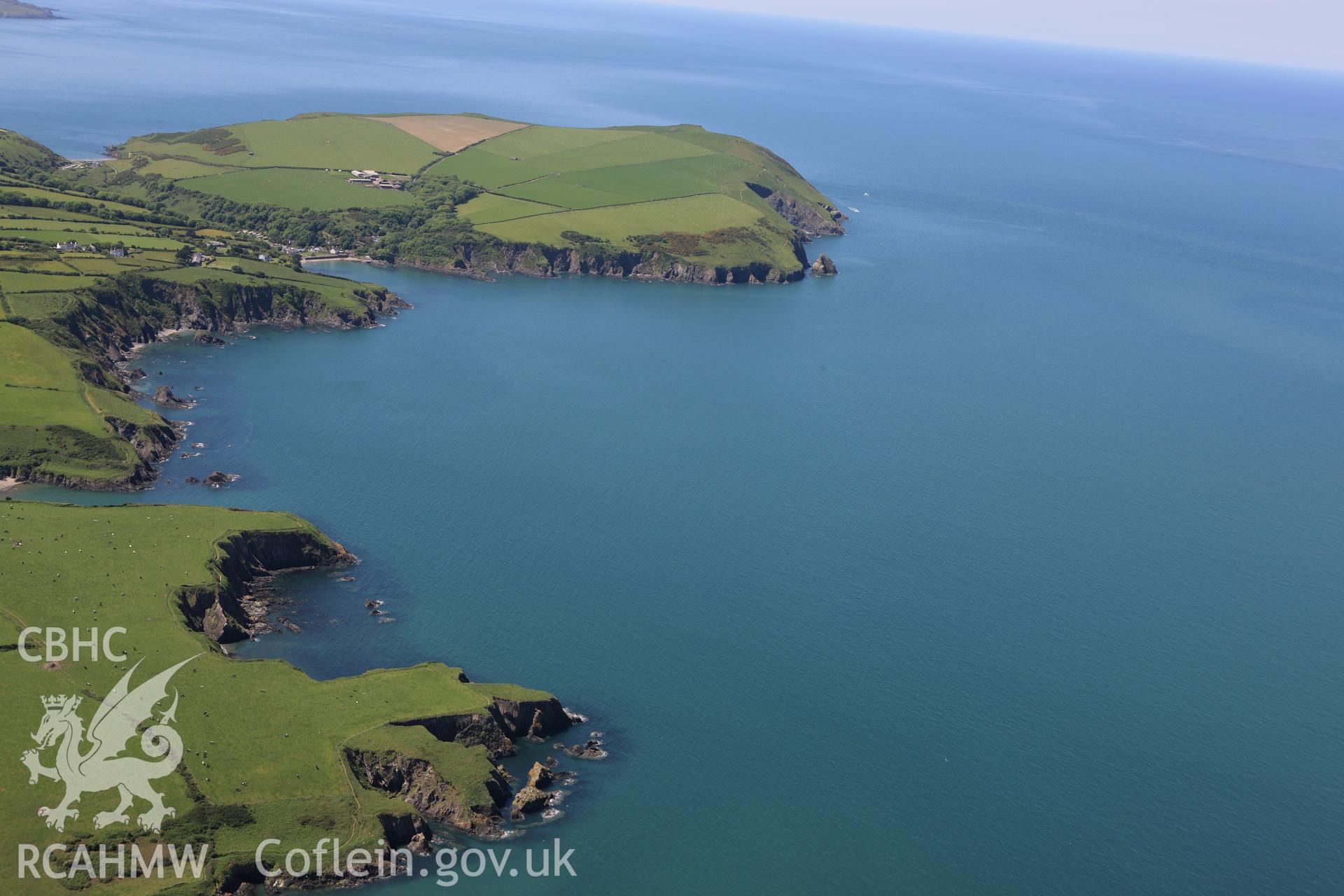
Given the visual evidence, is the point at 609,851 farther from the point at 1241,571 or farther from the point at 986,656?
the point at 1241,571

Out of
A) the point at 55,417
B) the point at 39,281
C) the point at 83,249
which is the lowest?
the point at 55,417

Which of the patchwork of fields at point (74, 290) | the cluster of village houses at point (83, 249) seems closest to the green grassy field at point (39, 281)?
the patchwork of fields at point (74, 290)

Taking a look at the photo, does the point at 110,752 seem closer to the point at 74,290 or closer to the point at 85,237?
the point at 74,290

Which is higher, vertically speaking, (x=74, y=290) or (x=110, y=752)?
(x=74, y=290)

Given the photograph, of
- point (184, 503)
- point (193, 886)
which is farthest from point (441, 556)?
point (193, 886)

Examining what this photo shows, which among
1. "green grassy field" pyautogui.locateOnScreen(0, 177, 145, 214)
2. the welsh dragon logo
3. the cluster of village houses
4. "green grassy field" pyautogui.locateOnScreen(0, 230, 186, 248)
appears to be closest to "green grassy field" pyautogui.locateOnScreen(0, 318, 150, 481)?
the cluster of village houses

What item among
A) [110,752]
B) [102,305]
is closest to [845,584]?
[110,752]
